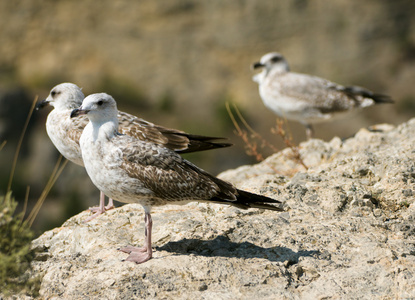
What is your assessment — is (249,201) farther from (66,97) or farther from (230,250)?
(66,97)

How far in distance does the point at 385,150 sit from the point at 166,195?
259 centimetres

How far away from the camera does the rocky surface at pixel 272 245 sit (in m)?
3.88

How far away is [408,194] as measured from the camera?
4848mm

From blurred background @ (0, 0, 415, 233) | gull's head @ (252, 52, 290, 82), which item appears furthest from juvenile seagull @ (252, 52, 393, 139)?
blurred background @ (0, 0, 415, 233)

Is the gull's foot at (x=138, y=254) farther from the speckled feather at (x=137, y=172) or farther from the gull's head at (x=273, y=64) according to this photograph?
the gull's head at (x=273, y=64)

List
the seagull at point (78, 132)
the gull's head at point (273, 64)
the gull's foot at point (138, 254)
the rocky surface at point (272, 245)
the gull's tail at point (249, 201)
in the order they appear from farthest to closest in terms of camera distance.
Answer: the gull's head at point (273, 64) < the seagull at point (78, 132) < the gull's tail at point (249, 201) < the gull's foot at point (138, 254) < the rocky surface at point (272, 245)

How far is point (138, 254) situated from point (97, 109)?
1.15 meters

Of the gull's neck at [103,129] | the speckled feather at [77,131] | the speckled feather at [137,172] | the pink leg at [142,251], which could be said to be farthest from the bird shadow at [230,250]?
the speckled feather at [77,131]

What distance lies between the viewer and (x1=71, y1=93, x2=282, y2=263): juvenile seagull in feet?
13.9

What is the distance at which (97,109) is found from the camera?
4.39 meters

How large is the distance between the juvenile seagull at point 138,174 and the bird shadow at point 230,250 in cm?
29

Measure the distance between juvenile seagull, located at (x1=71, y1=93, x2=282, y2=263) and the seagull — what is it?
1.36 meters

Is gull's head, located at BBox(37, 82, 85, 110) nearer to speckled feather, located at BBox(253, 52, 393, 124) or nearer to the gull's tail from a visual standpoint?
the gull's tail

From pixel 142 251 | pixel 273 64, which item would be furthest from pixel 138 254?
pixel 273 64
